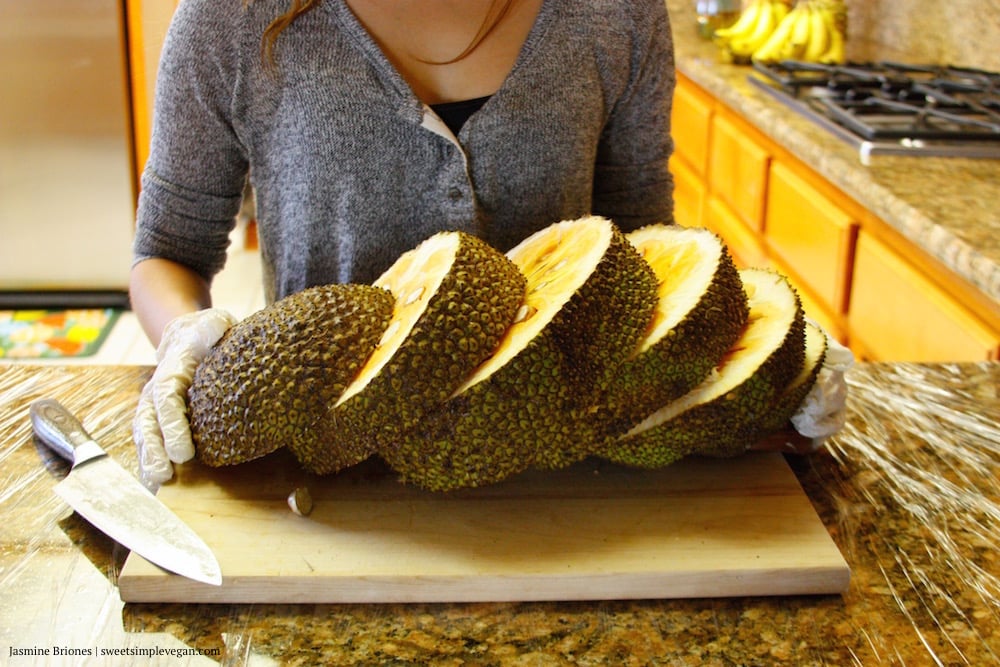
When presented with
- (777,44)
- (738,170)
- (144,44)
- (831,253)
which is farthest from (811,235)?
(144,44)

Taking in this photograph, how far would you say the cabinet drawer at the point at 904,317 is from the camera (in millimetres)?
1328

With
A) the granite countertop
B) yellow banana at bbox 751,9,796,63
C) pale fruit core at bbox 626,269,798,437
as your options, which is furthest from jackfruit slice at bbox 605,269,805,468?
yellow banana at bbox 751,9,796,63

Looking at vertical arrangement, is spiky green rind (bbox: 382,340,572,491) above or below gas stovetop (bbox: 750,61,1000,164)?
below

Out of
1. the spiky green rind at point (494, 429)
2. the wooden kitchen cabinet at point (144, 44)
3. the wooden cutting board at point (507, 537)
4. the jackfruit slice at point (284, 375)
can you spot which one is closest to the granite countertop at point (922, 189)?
the wooden cutting board at point (507, 537)

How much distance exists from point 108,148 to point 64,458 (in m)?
2.08

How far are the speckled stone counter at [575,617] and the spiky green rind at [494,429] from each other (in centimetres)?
10

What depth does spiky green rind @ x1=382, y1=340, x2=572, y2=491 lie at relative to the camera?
27.8 inches

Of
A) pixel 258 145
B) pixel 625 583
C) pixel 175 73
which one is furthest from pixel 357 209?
pixel 625 583

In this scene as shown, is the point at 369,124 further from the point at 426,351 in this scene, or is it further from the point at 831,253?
the point at 831,253

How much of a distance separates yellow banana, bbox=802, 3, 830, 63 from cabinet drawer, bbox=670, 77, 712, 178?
11.2 inches

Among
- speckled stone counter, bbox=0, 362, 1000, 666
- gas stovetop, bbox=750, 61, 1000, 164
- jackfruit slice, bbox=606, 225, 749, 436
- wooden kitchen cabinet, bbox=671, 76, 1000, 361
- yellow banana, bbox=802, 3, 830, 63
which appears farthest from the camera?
yellow banana, bbox=802, 3, 830, 63

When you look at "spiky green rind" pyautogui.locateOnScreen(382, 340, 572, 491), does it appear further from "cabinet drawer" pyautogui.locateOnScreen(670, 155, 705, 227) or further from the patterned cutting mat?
the patterned cutting mat

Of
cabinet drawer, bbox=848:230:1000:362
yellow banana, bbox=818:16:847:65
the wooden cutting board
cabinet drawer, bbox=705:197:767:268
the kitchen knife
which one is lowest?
cabinet drawer, bbox=705:197:767:268

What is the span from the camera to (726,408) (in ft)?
2.56
